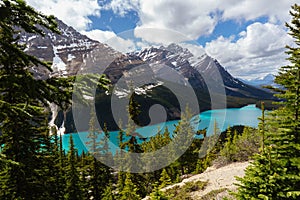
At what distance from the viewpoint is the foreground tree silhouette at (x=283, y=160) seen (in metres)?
7.85

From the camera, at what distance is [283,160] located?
27.5 feet

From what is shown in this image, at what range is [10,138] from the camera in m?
12.0

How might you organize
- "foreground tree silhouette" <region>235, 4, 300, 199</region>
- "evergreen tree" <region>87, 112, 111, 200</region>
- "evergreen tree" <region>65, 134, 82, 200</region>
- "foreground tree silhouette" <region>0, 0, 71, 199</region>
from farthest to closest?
"evergreen tree" <region>87, 112, 111, 200</region> → "evergreen tree" <region>65, 134, 82, 200</region> → "foreground tree silhouette" <region>235, 4, 300, 199</region> → "foreground tree silhouette" <region>0, 0, 71, 199</region>

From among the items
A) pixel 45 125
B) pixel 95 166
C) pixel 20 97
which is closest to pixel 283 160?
pixel 20 97

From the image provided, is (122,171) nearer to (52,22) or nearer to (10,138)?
(10,138)

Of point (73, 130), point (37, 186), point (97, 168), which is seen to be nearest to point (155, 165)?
point (97, 168)

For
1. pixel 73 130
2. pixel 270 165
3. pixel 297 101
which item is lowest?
→ pixel 73 130

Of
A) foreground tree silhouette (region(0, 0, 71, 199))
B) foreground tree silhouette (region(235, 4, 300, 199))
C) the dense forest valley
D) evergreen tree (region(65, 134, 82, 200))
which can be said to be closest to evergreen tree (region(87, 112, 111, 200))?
evergreen tree (region(65, 134, 82, 200))

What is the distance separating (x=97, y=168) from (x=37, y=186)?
23.3 metres

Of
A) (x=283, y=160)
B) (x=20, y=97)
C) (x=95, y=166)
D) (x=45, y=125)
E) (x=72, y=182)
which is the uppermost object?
(x=20, y=97)

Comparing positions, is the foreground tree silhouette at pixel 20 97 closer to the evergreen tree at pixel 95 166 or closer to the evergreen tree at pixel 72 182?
the evergreen tree at pixel 72 182

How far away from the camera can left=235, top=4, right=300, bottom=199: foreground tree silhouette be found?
25.7 ft

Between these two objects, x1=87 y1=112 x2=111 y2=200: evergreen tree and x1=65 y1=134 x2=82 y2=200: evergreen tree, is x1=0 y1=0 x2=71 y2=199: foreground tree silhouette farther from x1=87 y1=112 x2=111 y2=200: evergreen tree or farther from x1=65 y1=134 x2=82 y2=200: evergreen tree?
x1=87 y1=112 x2=111 y2=200: evergreen tree

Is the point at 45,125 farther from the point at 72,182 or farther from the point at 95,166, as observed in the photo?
the point at 95,166
